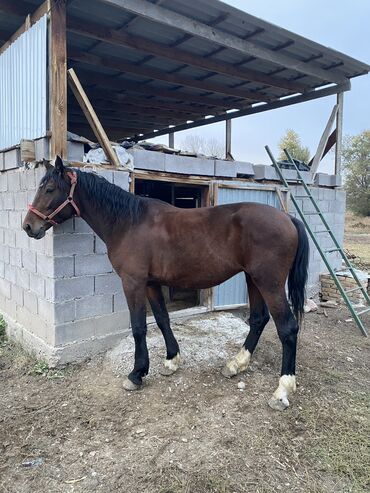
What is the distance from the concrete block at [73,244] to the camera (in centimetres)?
344

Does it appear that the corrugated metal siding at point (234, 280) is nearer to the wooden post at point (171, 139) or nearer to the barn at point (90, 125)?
the barn at point (90, 125)

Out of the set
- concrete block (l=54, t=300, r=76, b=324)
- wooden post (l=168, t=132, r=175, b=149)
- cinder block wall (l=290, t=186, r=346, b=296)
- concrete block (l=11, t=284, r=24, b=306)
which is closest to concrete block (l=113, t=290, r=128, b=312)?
concrete block (l=54, t=300, r=76, b=324)

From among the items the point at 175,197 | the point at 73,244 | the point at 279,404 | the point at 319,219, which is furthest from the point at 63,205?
the point at 319,219

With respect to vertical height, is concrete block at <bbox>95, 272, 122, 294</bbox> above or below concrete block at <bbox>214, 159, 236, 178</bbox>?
below

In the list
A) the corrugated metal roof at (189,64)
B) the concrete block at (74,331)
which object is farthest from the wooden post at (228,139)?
the concrete block at (74,331)

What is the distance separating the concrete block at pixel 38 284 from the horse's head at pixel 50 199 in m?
0.73

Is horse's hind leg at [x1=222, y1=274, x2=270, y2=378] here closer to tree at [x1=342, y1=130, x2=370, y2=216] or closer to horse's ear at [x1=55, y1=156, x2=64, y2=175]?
horse's ear at [x1=55, y1=156, x2=64, y2=175]

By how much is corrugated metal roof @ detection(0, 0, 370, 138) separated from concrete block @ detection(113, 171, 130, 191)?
1.51 m

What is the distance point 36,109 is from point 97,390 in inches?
106

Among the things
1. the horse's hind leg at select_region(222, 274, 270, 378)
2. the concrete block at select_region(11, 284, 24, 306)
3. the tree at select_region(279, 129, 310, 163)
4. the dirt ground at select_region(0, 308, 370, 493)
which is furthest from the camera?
the tree at select_region(279, 129, 310, 163)

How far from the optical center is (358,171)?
2775 centimetres

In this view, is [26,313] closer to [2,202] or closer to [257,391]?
[2,202]

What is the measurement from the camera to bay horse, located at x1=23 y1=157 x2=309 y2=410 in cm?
298

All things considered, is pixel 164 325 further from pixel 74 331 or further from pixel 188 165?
pixel 188 165
